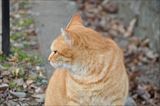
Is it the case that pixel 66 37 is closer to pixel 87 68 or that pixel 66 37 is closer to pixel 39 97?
pixel 87 68

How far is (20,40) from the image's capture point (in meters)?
5.92

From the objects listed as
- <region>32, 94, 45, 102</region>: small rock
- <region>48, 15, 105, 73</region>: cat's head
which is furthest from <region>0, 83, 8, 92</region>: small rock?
<region>48, 15, 105, 73</region>: cat's head

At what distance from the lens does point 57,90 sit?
3.80 meters

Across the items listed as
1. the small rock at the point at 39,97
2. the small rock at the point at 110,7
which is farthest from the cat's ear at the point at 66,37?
the small rock at the point at 110,7

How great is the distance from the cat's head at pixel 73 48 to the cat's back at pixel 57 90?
1.03 feet

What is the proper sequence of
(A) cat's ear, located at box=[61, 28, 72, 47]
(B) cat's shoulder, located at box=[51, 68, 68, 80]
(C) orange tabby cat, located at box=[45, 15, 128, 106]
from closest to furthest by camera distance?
1. (A) cat's ear, located at box=[61, 28, 72, 47]
2. (C) orange tabby cat, located at box=[45, 15, 128, 106]
3. (B) cat's shoulder, located at box=[51, 68, 68, 80]

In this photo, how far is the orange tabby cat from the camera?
11.2 ft

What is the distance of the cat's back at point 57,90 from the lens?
3748 mm

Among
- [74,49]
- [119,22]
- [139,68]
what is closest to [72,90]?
[74,49]

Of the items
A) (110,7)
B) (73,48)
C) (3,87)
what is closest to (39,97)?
(3,87)

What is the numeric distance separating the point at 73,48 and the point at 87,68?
20cm

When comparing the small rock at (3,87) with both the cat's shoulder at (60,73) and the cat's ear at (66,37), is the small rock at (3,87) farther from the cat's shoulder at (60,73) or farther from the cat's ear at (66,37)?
the cat's ear at (66,37)

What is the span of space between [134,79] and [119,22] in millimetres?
2291

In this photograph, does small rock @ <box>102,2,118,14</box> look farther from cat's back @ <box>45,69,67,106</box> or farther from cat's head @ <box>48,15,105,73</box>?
cat's head @ <box>48,15,105,73</box>
